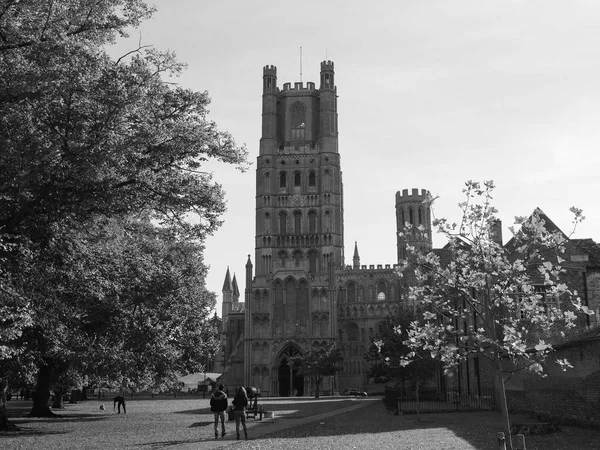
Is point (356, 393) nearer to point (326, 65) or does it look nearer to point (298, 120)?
point (298, 120)

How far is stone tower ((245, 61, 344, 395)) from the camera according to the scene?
8781 cm

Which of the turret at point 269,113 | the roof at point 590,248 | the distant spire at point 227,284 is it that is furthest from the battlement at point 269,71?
the roof at point 590,248

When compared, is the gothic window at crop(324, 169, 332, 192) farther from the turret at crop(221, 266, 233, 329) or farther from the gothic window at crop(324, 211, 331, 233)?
the turret at crop(221, 266, 233, 329)

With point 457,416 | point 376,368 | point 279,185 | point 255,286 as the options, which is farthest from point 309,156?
point 457,416

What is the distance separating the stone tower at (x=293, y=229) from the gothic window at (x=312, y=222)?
139mm

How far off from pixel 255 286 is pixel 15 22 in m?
75.6

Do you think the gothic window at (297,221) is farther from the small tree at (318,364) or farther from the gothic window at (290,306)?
the small tree at (318,364)

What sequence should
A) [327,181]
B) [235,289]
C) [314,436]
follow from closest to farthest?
[314,436] → [327,181] → [235,289]

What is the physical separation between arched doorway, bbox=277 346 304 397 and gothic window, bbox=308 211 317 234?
1721 cm

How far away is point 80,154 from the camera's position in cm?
1531

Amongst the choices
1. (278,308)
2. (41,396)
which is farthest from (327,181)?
(41,396)

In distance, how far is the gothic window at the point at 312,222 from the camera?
96812mm

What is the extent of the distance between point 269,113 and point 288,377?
38465 mm

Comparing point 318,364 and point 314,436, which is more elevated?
point 318,364
